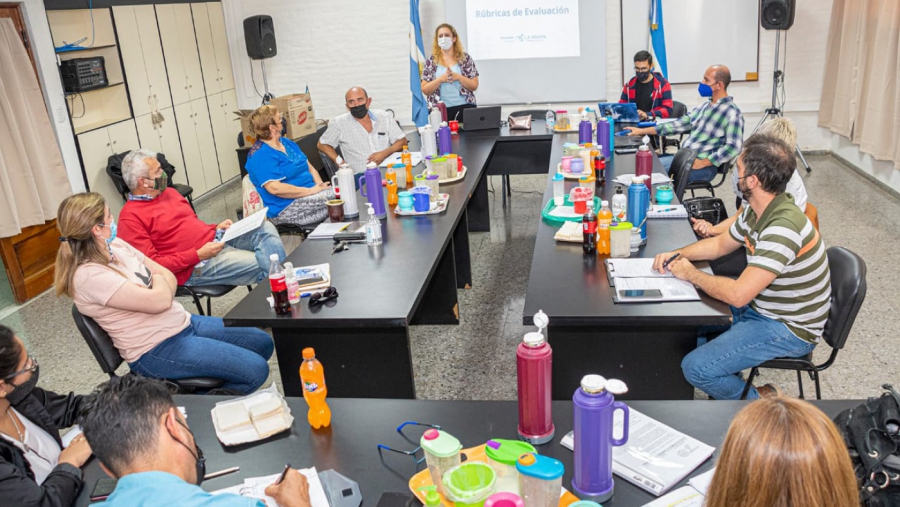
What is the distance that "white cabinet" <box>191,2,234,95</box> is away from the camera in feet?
24.9

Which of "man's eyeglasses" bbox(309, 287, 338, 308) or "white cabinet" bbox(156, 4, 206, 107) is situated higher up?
"white cabinet" bbox(156, 4, 206, 107)

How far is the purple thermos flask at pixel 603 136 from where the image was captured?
4477 mm

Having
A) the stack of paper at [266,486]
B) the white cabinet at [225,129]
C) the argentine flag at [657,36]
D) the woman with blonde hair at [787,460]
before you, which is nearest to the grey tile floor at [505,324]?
the stack of paper at [266,486]

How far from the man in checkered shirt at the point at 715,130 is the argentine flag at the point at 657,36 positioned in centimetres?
251

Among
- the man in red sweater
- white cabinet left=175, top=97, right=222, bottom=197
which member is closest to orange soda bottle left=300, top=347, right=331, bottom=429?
the man in red sweater

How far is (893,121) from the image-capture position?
19.2 feet

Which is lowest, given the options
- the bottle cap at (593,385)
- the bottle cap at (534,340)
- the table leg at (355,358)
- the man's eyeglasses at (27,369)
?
the table leg at (355,358)

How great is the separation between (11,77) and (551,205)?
3.91 meters

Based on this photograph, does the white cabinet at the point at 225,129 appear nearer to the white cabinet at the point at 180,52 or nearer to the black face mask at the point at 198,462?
the white cabinet at the point at 180,52

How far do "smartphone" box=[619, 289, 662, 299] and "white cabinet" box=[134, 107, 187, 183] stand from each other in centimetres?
538

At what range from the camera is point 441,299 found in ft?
13.8

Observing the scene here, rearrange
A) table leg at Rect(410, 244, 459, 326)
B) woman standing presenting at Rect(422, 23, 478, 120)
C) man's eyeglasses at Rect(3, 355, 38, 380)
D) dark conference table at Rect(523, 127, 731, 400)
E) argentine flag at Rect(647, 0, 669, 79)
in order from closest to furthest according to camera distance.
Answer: man's eyeglasses at Rect(3, 355, 38, 380) → dark conference table at Rect(523, 127, 731, 400) → table leg at Rect(410, 244, 459, 326) → woman standing presenting at Rect(422, 23, 478, 120) → argentine flag at Rect(647, 0, 669, 79)

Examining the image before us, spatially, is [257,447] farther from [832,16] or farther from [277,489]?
[832,16]

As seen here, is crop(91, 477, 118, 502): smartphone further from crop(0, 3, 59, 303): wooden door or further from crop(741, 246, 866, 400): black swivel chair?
crop(0, 3, 59, 303): wooden door
